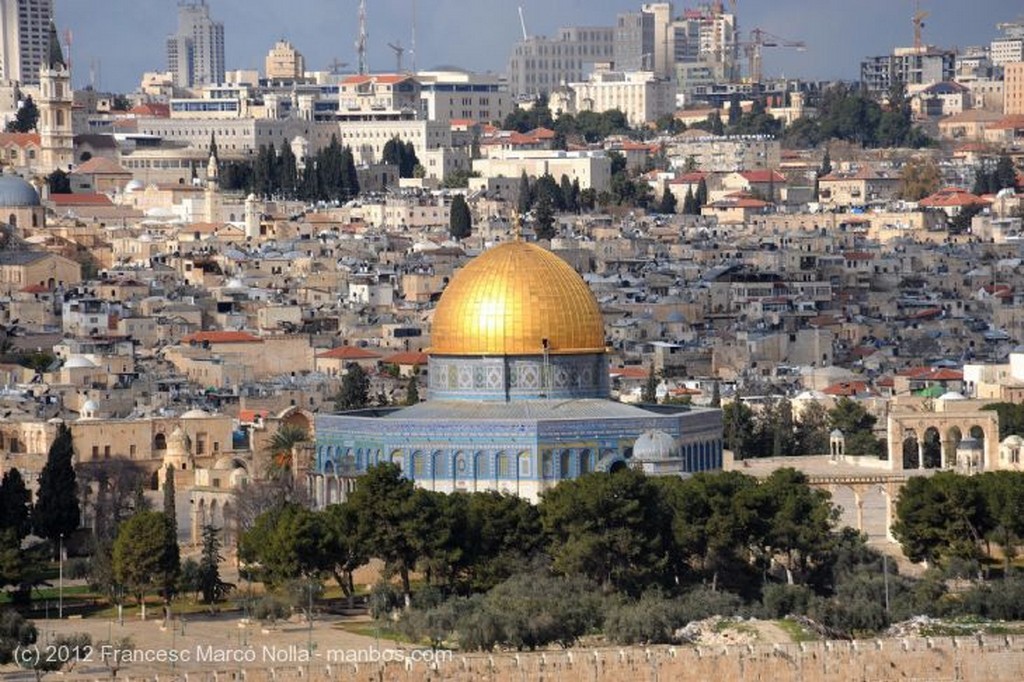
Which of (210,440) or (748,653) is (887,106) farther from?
(748,653)

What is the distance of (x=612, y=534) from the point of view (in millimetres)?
44812

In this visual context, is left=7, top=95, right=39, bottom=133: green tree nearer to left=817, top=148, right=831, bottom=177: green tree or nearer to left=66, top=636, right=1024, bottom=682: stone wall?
left=817, top=148, right=831, bottom=177: green tree

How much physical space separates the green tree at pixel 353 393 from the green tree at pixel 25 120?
74130 mm

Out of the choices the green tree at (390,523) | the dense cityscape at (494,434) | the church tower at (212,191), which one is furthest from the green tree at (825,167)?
the green tree at (390,523)

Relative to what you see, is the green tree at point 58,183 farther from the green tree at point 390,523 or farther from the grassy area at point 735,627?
the grassy area at point 735,627

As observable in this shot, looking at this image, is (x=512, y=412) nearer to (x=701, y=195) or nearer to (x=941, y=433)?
(x=941, y=433)

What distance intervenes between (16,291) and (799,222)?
38279mm

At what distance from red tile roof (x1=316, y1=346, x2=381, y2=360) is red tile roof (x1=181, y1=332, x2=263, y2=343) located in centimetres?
143

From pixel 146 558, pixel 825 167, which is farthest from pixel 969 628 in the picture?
pixel 825 167

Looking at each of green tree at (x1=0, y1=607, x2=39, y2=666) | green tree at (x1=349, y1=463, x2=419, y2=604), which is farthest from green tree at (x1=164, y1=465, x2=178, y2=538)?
green tree at (x1=0, y1=607, x2=39, y2=666)

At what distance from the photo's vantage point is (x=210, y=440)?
2309 inches

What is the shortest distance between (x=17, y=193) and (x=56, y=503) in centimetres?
5697

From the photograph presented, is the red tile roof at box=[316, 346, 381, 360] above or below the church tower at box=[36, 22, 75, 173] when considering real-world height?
below

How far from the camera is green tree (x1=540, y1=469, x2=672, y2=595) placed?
147ft
